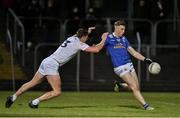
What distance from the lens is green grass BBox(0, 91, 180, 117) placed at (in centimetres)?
1736

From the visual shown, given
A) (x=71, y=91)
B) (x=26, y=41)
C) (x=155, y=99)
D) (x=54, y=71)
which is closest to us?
(x=54, y=71)

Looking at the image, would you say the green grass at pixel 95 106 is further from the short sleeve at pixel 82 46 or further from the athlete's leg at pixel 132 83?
the short sleeve at pixel 82 46

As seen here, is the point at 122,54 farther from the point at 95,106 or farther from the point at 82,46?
the point at 95,106

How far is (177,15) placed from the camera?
1282 inches

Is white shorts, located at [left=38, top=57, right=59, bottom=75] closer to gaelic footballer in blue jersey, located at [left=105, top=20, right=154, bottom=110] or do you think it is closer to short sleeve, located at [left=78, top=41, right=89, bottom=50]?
short sleeve, located at [left=78, top=41, right=89, bottom=50]

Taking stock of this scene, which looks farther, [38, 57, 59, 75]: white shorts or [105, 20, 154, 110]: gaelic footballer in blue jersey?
[105, 20, 154, 110]: gaelic footballer in blue jersey

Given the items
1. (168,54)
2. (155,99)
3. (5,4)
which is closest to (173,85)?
(168,54)

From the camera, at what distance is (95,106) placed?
19.8m

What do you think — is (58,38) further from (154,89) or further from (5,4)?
(154,89)

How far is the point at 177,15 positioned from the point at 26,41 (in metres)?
6.98

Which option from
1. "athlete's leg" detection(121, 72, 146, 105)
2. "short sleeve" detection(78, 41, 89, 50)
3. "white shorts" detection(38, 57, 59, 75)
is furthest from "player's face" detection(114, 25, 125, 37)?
"white shorts" detection(38, 57, 59, 75)

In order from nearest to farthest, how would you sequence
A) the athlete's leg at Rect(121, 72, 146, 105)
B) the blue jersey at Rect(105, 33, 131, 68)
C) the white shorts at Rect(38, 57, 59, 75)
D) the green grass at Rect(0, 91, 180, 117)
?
the green grass at Rect(0, 91, 180, 117)
the white shorts at Rect(38, 57, 59, 75)
the athlete's leg at Rect(121, 72, 146, 105)
the blue jersey at Rect(105, 33, 131, 68)

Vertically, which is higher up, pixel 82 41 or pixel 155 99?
pixel 82 41

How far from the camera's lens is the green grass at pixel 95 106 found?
1736 centimetres
